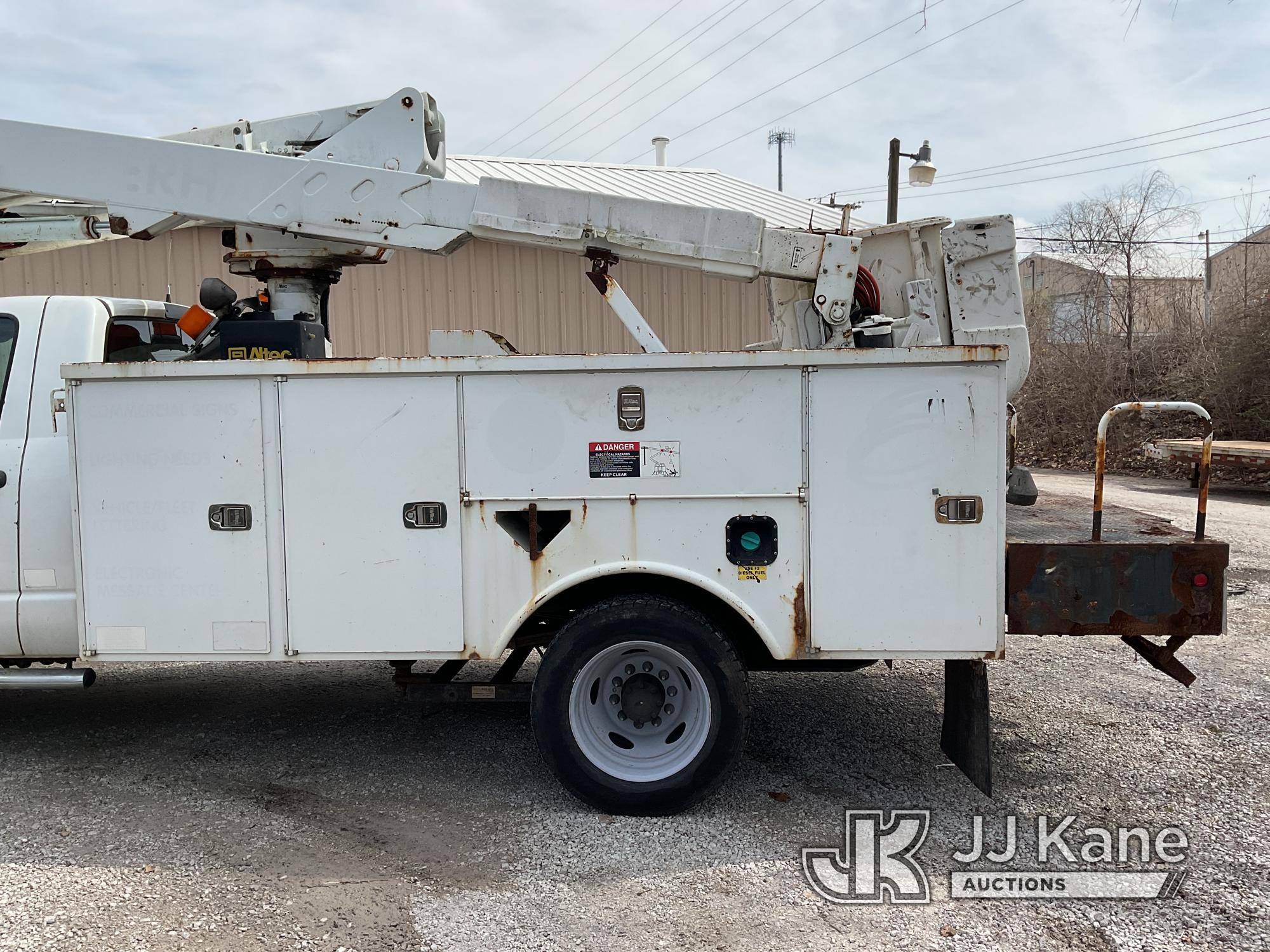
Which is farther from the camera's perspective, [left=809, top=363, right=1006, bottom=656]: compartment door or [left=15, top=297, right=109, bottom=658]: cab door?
[left=15, top=297, right=109, bottom=658]: cab door

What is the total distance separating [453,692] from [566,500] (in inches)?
43.9

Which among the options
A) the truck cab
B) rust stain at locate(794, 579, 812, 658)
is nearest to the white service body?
rust stain at locate(794, 579, 812, 658)

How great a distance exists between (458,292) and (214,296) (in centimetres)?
835

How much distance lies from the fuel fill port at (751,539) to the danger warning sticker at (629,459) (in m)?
0.36

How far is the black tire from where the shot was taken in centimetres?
387

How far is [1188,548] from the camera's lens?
3.85 m

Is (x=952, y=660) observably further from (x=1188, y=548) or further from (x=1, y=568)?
(x=1, y=568)

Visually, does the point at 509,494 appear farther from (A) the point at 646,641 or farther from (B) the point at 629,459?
(A) the point at 646,641

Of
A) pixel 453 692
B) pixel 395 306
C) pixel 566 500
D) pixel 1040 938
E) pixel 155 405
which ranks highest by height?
pixel 395 306

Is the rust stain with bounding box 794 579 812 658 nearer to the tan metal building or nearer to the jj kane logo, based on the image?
the jj kane logo

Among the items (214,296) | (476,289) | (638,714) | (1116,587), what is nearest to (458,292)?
(476,289)

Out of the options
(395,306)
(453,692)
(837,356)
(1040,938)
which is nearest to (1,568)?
(453,692)

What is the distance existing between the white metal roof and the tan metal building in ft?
0.21

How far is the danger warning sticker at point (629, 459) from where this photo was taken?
3.89m
